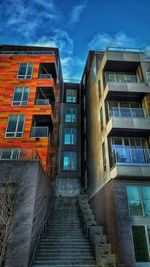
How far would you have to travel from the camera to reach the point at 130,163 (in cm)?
1140

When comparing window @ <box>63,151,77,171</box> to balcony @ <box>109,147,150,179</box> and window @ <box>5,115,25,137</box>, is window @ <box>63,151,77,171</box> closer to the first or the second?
window @ <box>5,115,25,137</box>

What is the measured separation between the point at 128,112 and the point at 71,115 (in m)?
15.4

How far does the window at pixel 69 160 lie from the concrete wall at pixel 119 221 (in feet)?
38.9

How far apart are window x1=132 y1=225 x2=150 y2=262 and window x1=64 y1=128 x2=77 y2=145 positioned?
16858 mm

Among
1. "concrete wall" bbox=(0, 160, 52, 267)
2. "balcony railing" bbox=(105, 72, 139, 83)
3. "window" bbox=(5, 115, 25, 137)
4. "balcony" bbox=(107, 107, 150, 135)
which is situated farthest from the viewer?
"balcony railing" bbox=(105, 72, 139, 83)

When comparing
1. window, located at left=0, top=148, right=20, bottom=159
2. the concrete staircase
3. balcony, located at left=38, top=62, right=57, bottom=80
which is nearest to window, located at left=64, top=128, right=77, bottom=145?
balcony, located at left=38, top=62, right=57, bottom=80

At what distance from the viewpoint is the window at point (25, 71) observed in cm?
1914

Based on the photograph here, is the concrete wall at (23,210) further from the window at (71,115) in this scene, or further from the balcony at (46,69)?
the window at (71,115)

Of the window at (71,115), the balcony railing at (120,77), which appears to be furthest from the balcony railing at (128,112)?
the window at (71,115)

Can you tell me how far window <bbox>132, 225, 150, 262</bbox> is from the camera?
30.7 ft

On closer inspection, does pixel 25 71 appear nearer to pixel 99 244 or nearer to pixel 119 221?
pixel 119 221

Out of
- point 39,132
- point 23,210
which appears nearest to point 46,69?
point 39,132

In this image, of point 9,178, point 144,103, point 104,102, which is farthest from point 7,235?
point 144,103

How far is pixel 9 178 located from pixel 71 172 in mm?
14208
